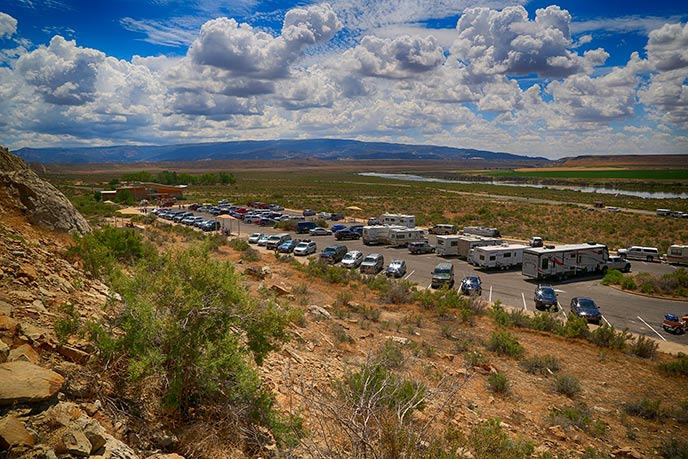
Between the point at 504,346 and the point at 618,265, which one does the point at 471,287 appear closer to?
the point at 504,346

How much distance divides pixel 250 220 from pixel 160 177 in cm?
8206

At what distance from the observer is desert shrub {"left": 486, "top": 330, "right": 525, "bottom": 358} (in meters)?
14.9

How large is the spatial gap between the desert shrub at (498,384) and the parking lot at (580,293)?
11391mm

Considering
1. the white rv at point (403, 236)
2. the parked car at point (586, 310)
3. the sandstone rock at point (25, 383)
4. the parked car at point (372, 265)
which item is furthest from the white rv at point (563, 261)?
the sandstone rock at point (25, 383)

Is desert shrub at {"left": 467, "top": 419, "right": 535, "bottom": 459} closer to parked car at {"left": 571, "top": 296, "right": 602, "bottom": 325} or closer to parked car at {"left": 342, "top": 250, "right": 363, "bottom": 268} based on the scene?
parked car at {"left": 571, "top": 296, "right": 602, "bottom": 325}

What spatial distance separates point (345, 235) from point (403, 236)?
22.6ft

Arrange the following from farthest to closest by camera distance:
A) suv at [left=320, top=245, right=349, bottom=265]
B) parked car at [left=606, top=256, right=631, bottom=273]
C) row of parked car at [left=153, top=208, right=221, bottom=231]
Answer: row of parked car at [left=153, top=208, right=221, bottom=231]
suv at [left=320, top=245, right=349, bottom=265]
parked car at [left=606, top=256, right=631, bottom=273]

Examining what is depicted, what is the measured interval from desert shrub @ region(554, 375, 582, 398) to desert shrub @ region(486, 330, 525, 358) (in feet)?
7.21

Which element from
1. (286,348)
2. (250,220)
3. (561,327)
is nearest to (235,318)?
(286,348)

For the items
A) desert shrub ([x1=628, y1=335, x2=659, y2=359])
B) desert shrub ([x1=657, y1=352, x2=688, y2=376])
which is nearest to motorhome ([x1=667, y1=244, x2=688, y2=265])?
desert shrub ([x1=628, y1=335, x2=659, y2=359])

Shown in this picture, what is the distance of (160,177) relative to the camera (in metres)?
125

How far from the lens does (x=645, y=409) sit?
11320 millimetres

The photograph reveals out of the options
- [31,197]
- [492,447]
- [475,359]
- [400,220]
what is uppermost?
[31,197]

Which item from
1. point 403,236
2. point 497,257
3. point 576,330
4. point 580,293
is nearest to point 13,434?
point 576,330
